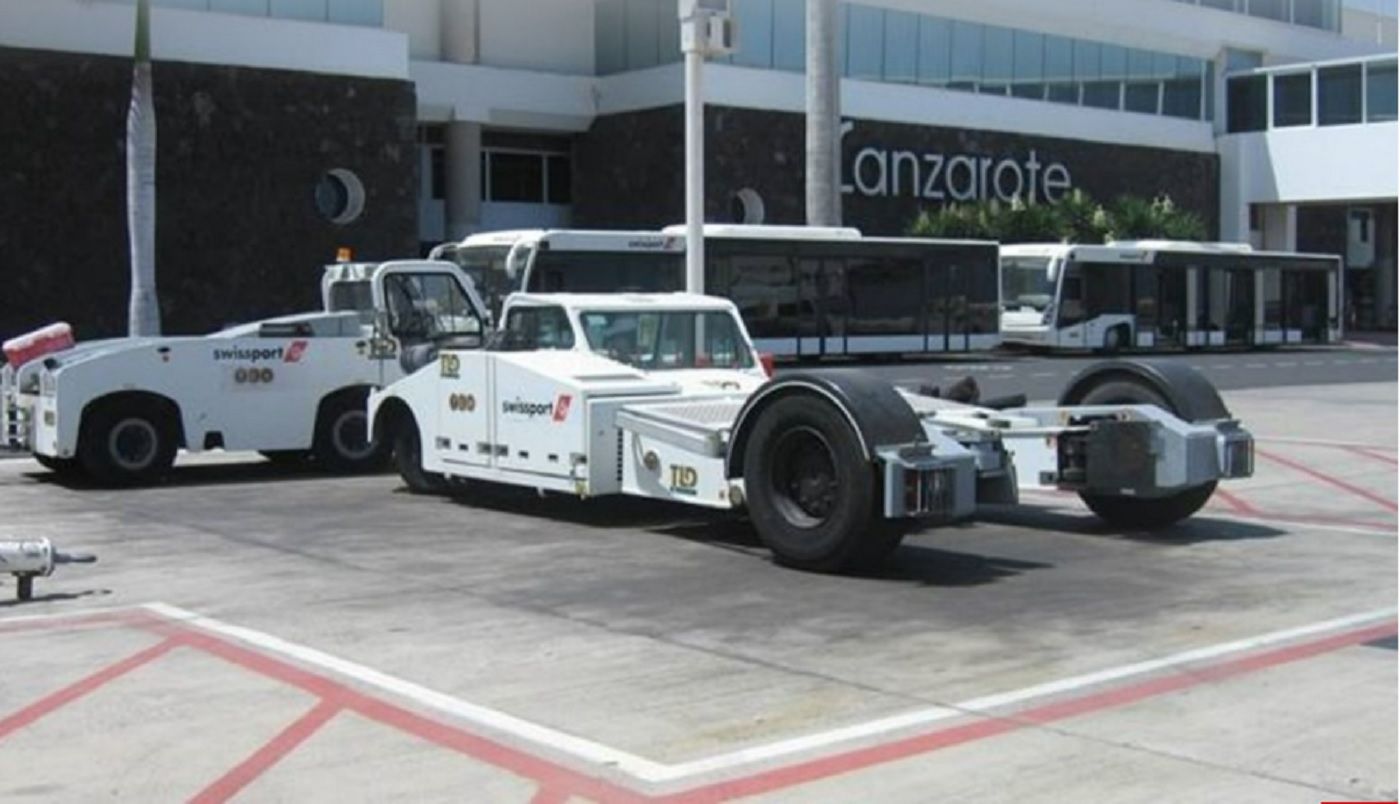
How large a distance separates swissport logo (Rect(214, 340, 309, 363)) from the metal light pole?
3959 mm

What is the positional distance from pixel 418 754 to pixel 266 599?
3613 millimetres

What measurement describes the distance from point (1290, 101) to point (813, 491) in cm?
5658

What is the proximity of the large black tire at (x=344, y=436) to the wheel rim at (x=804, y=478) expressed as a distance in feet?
22.5

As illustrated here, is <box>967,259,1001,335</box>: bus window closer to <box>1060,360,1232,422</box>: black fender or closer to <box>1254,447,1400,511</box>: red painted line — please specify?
<box>1254,447,1400,511</box>: red painted line

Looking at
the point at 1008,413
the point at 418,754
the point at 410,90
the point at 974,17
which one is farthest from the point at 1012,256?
the point at 418,754

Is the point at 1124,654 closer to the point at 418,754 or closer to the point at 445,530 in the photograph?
the point at 418,754

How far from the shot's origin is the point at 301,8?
3656 cm

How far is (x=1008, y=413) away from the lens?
471 inches

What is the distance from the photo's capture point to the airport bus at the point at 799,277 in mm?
30406

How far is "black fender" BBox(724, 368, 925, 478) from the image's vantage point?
9859mm

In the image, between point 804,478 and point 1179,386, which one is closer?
point 804,478

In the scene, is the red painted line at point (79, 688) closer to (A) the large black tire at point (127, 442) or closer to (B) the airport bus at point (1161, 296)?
(A) the large black tire at point (127, 442)

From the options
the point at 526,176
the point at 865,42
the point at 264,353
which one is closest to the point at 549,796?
the point at 264,353

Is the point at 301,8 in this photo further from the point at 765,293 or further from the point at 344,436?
the point at 344,436
